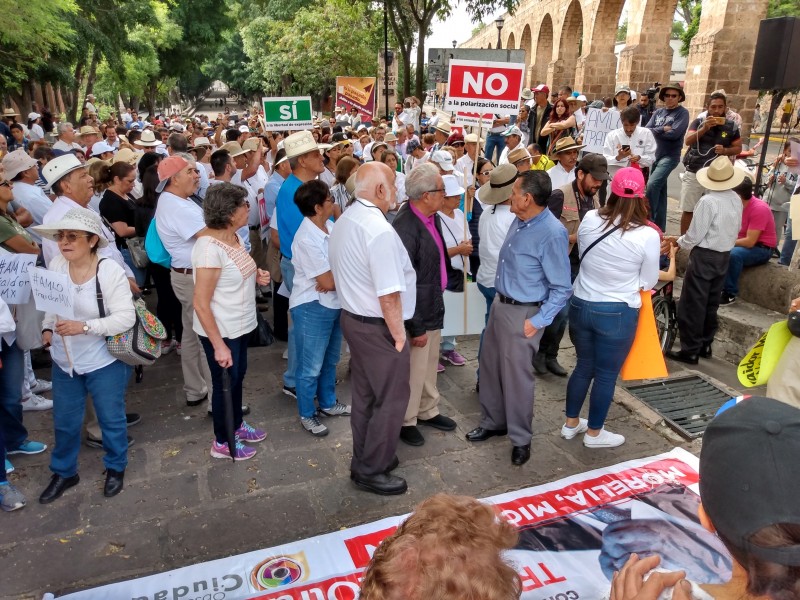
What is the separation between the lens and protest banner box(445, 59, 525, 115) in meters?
5.74

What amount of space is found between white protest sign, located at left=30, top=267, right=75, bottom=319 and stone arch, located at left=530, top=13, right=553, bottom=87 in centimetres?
3325

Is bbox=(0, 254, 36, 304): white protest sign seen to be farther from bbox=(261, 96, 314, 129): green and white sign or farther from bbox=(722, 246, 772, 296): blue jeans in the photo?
bbox=(722, 246, 772, 296): blue jeans

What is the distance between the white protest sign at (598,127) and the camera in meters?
8.11

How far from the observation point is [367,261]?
334 centimetres

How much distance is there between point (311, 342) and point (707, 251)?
3.81 meters

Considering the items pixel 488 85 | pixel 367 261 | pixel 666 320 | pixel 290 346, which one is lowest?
pixel 666 320

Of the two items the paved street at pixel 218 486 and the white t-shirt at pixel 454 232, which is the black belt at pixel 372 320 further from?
the white t-shirt at pixel 454 232

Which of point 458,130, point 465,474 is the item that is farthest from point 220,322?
point 458,130

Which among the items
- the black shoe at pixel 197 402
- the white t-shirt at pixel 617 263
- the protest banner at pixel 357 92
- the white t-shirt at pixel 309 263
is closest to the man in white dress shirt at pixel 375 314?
the white t-shirt at pixel 309 263

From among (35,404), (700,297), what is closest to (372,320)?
(35,404)

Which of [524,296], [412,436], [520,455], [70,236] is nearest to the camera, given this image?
[70,236]

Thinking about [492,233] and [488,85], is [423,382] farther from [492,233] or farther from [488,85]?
[488,85]

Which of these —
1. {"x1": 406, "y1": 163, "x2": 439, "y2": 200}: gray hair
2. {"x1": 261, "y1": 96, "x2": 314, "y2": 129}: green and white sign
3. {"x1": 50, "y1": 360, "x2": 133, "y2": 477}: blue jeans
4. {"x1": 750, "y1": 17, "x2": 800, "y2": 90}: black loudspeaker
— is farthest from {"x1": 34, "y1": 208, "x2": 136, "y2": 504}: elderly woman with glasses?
{"x1": 750, "y1": 17, "x2": 800, "y2": 90}: black loudspeaker

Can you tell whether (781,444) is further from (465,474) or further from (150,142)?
(150,142)
